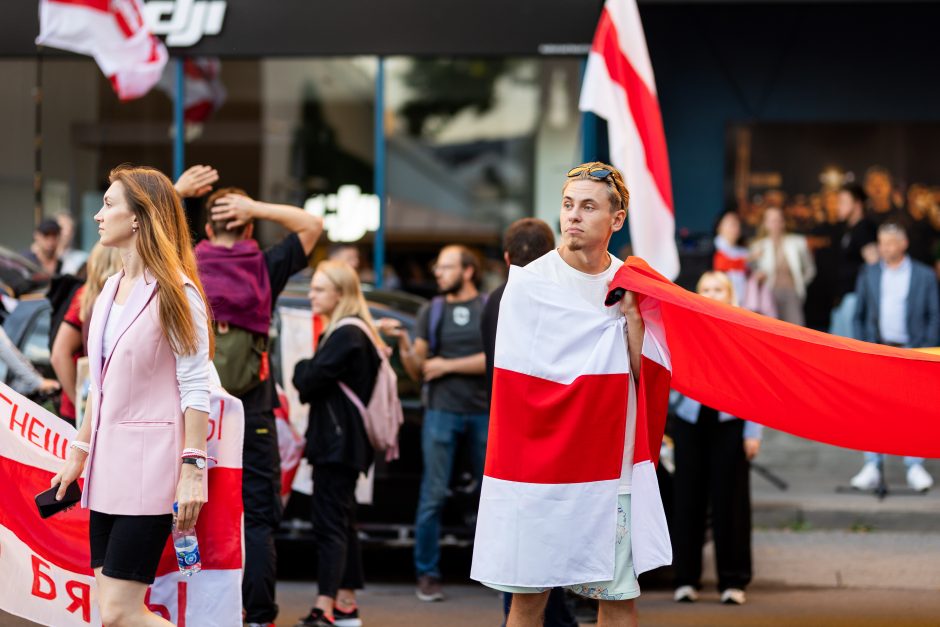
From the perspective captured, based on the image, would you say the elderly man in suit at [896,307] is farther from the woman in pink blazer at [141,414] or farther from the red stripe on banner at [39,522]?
the woman in pink blazer at [141,414]

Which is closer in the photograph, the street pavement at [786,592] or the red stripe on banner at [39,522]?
the red stripe on banner at [39,522]

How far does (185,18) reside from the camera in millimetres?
14102

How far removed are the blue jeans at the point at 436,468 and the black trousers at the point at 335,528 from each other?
0.69 metres

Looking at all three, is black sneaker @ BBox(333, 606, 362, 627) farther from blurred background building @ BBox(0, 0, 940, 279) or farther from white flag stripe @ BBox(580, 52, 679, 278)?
blurred background building @ BBox(0, 0, 940, 279)

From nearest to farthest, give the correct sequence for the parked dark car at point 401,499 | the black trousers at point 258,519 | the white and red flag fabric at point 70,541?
1. the white and red flag fabric at point 70,541
2. the black trousers at point 258,519
3. the parked dark car at point 401,499

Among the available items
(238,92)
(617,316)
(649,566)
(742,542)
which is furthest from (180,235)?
(238,92)

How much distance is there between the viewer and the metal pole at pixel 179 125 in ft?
48.7

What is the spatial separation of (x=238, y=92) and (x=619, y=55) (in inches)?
291

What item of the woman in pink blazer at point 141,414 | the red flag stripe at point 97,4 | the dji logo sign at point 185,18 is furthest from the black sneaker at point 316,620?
the dji logo sign at point 185,18

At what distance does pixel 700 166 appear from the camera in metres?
15.7

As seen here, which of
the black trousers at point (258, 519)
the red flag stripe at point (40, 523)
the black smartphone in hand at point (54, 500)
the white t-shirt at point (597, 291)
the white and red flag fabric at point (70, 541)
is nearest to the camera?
the white t-shirt at point (597, 291)

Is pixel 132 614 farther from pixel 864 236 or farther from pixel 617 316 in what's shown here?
pixel 864 236

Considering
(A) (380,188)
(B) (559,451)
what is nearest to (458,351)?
(B) (559,451)

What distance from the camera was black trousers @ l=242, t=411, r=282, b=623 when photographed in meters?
6.46
